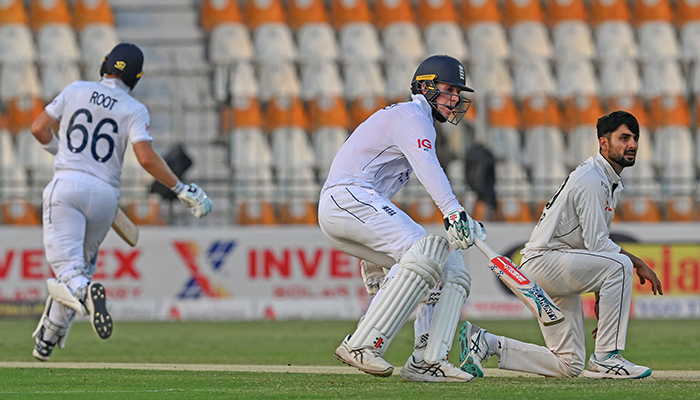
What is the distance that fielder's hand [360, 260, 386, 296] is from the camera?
6.30 metres

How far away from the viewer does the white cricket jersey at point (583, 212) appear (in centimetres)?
623

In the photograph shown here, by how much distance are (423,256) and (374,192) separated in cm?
57

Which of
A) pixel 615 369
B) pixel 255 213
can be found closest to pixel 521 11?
pixel 255 213

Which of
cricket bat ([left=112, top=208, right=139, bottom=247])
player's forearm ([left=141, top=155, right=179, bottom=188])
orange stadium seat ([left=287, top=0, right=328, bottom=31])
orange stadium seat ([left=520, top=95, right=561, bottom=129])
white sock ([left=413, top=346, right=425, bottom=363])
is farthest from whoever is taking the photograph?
orange stadium seat ([left=287, top=0, right=328, bottom=31])

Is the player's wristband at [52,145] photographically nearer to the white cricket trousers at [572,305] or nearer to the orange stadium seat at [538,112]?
the white cricket trousers at [572,305]

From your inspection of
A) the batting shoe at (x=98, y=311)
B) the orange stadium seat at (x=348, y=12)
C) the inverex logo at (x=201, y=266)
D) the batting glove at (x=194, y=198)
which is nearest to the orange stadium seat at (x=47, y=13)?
the orange stadium seat at (x=348, y=12)

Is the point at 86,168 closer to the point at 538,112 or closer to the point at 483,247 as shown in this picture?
the point at 483,247

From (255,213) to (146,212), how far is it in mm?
1623

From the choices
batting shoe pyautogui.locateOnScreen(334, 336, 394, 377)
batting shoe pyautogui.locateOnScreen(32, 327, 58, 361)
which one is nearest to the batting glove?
batting shoe pyautogui.locateOnScreen(32, 327, 58, 361)

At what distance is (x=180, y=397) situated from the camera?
203 inches

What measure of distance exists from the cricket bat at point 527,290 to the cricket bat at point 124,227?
3244 millimetres

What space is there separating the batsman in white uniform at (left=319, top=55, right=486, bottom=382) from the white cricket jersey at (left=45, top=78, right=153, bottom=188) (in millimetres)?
2075

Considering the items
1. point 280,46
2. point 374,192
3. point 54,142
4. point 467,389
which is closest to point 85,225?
point 54,142

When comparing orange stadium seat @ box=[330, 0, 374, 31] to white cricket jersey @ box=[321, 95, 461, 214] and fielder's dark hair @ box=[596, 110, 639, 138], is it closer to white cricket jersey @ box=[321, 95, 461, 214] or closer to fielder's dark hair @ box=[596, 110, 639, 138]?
fielder's dark hair @ box=[596, 110, 639, 138]
